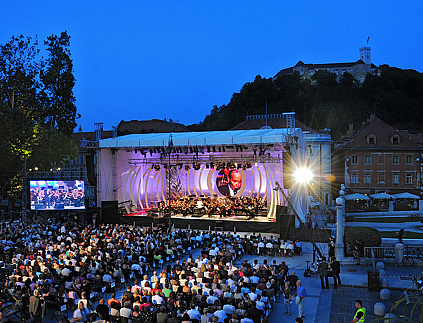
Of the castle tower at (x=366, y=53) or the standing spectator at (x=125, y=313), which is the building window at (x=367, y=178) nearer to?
the standing spectator at (x=125, y=313)

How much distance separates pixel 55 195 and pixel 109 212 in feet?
12.3

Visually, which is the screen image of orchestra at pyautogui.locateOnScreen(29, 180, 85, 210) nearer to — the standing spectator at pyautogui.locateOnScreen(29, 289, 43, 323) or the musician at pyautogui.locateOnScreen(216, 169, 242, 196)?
the musician at pyautogui.locateOnScreen(216, 169, 242, 196)

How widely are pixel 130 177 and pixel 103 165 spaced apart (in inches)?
115

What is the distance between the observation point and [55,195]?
26.0 metres

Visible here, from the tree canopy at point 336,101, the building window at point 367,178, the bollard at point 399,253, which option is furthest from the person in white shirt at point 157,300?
the tree canopy at point 336,101

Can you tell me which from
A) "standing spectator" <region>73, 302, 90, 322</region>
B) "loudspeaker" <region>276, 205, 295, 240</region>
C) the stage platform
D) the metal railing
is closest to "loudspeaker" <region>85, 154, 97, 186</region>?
the stage platform


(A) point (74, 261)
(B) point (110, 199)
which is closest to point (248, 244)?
(A) point (74, 261)

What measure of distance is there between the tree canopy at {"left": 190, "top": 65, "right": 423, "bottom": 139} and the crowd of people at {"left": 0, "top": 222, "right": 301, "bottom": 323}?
41627 mm

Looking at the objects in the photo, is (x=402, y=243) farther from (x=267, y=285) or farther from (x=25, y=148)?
(x=25, y=148)

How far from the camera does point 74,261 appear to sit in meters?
12.8

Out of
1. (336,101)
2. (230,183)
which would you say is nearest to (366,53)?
(336,101)

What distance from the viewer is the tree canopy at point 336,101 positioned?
54750mm

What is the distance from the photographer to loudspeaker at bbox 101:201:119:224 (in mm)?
26844

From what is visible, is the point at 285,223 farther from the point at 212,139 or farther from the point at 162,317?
the point at 162,317
